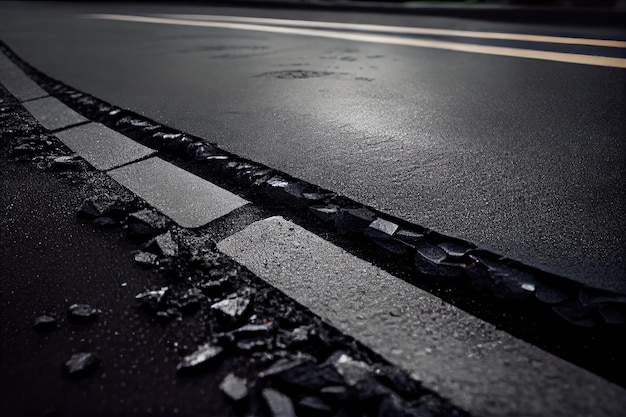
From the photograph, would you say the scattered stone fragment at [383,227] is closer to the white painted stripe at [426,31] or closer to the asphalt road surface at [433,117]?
Result: the asphalt road surface at [433,117]

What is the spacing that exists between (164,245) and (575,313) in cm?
139

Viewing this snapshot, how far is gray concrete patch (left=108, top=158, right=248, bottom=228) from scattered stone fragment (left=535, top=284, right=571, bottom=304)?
1.20 m

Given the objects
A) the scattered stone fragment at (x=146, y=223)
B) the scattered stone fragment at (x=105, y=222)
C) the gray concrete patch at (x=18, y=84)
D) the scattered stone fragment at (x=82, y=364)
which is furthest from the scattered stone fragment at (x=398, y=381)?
the gray concrete patch at (x=18, y=84)

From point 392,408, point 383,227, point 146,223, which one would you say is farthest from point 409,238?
point 146,223

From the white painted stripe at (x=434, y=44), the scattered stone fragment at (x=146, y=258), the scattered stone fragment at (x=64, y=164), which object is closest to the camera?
the scattered stone fragment at (x=146, y=258)

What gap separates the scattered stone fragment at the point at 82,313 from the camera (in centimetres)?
122

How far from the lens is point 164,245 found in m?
1.53

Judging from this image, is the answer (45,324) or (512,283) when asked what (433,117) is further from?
(45,324)

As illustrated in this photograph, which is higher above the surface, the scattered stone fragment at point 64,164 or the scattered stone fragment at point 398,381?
the scattered stone fragment at point 64,164

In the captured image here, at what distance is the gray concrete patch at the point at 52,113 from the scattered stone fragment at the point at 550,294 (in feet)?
9.77

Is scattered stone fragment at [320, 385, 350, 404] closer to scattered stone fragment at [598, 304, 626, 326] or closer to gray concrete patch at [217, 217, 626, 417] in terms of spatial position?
gray concrete patch at [217, 217, 626, 417]

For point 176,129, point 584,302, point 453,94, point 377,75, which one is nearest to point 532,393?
point 584,302

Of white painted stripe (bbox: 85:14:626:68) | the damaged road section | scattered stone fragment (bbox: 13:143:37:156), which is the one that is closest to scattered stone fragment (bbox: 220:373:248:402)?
the damaged road section

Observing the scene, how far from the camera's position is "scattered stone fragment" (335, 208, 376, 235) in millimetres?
1617
